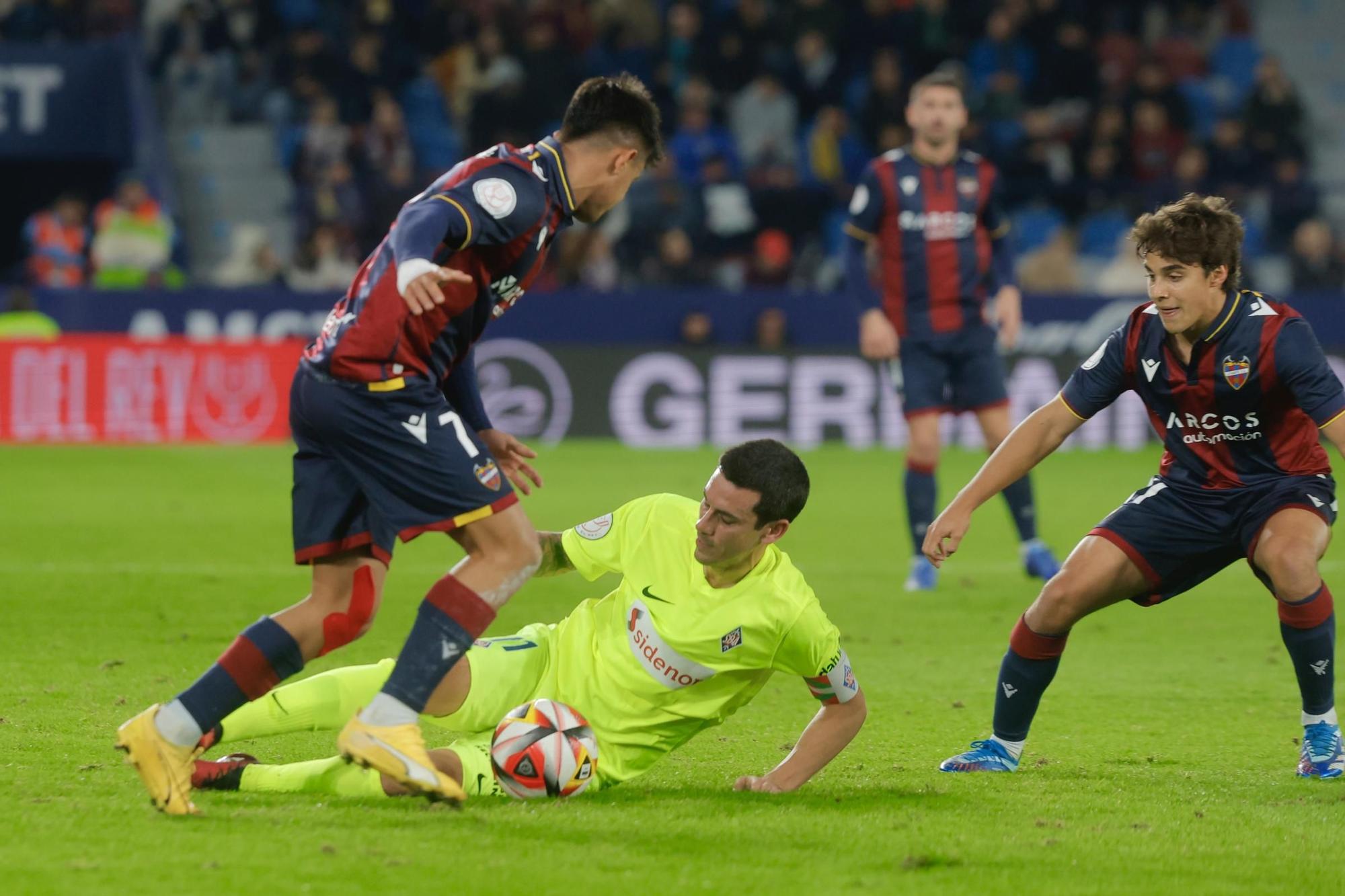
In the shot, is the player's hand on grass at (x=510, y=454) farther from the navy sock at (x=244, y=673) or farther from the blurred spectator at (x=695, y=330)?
the blurred spectator at (x=695, y=330)

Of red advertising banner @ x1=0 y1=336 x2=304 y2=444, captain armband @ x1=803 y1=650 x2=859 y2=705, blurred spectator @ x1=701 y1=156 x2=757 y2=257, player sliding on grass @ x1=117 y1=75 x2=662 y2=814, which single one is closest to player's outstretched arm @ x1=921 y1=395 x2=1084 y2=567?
captain armband @ x1=803 y1=650 x2=859 y2=705

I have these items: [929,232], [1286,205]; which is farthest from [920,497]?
[1286,205]

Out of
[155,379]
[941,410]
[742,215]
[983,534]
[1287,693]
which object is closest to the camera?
[1287,693]

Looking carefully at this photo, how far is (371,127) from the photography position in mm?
19203

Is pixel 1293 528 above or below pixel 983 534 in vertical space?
above

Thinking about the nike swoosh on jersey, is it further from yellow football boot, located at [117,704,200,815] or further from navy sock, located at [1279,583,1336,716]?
navy sock, located at [1279,583,1336,716]

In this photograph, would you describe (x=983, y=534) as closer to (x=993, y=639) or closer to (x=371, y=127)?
(x=993, y=639)

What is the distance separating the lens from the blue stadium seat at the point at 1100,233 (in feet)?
66.4

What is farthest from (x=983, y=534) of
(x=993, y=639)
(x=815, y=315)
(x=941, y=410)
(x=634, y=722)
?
(x=634, y=722)

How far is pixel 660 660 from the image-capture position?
15.7ft

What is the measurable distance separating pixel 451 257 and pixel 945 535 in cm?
161

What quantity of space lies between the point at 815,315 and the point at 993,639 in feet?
32.6

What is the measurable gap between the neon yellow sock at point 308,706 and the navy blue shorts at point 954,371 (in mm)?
5185

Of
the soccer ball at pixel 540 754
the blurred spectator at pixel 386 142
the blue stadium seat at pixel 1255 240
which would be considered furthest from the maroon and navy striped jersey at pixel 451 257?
the blue stadium seat at pixel 1255 240
